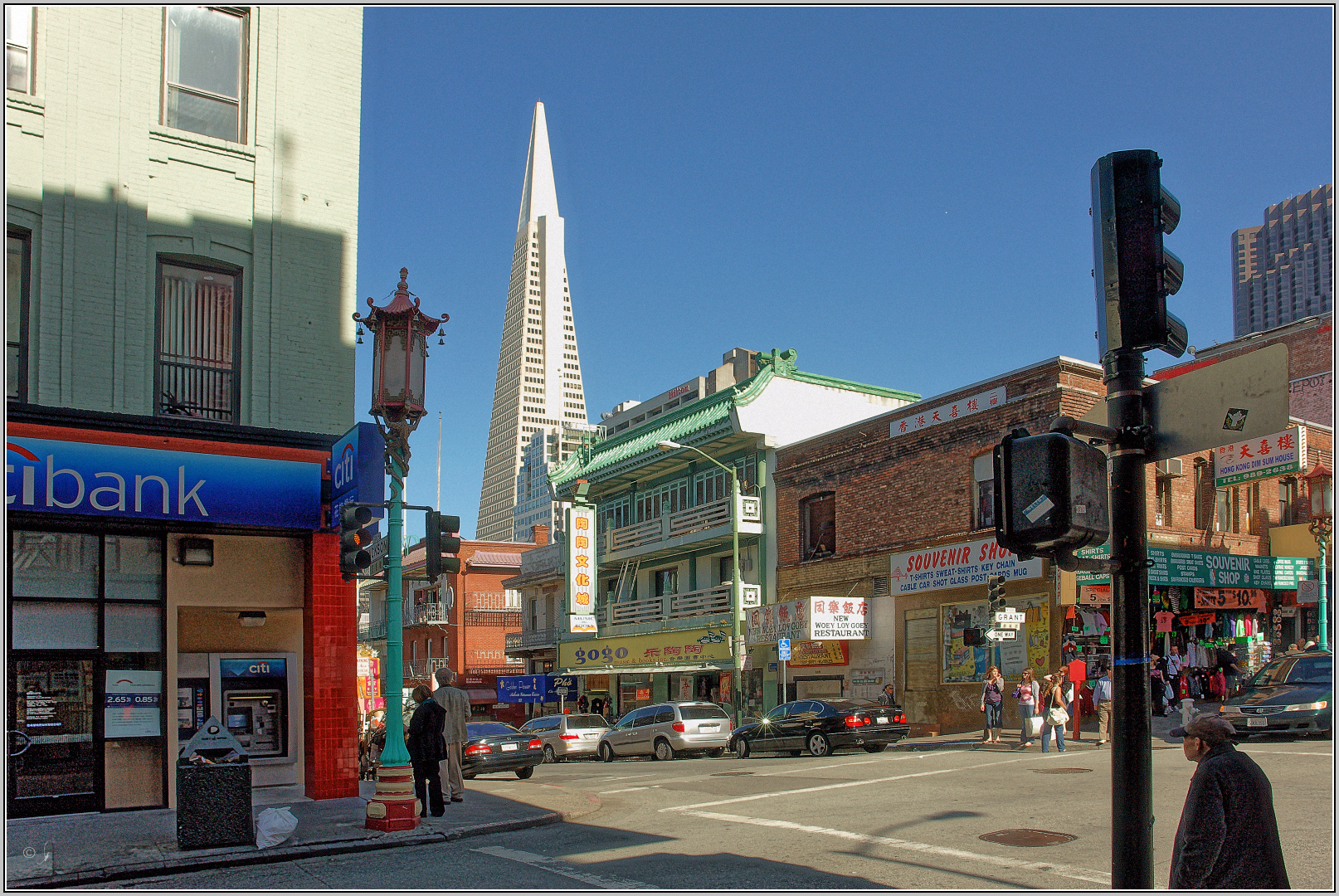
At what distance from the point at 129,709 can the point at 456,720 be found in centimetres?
409

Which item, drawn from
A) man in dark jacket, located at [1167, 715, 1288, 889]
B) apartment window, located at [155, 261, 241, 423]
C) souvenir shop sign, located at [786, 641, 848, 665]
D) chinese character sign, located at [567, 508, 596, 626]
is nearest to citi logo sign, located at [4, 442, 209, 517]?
apartment window, located at [155, 261, 241, 423]

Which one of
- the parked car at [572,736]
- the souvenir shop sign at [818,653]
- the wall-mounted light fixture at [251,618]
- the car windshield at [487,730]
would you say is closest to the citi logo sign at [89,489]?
the wall-mounted light fixture at [251,618]

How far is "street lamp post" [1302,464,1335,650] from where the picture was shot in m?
29.3

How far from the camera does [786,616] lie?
32531 mm

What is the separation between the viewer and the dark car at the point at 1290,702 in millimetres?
19328

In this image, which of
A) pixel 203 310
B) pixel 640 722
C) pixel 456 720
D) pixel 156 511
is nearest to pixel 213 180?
pixel 203 310

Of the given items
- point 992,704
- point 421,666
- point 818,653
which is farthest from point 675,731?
point 421,666

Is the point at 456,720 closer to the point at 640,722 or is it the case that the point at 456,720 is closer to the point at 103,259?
the point at 103,259

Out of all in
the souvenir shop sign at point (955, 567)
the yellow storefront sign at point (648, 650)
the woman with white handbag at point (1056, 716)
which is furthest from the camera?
the yellow storefront sign at point (648, 650)

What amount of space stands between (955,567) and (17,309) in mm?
22126

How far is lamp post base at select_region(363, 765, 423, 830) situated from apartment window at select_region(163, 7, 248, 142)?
9.32 metres

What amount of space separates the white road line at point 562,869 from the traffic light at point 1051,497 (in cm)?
537

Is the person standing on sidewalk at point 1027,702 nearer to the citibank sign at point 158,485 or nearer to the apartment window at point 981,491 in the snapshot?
the apartment window at point 981,491

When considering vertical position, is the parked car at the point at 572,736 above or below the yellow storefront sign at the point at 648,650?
below
